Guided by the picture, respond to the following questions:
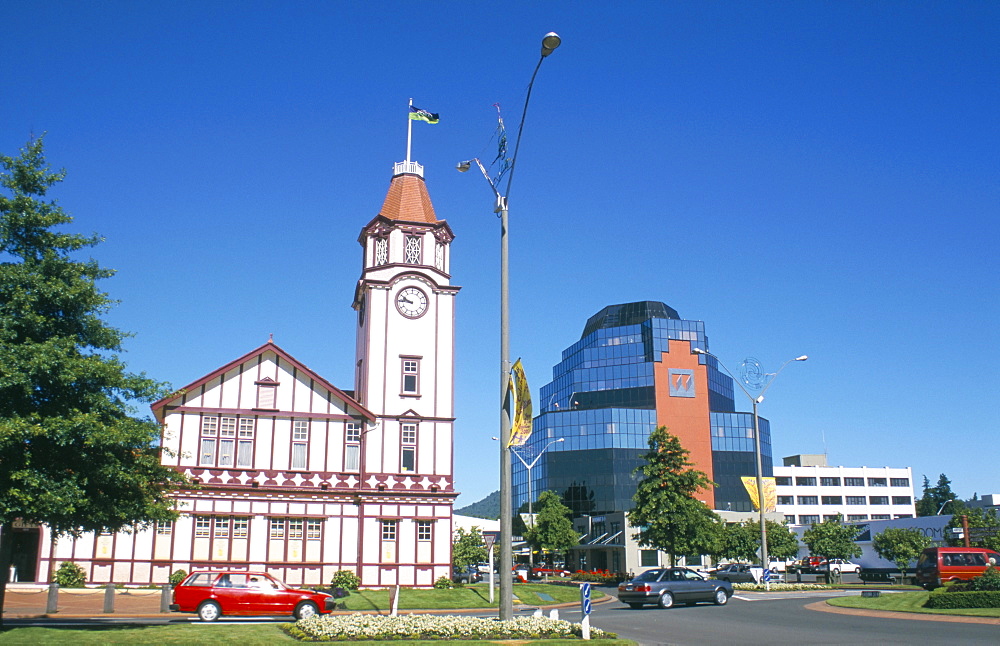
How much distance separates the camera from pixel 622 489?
10062cm

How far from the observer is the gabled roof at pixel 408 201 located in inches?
1785

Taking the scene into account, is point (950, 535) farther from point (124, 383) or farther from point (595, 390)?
point (595, 390)

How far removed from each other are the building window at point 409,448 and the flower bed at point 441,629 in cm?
2227

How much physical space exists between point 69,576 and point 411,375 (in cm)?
1793

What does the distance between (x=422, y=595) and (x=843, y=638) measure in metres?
17.9

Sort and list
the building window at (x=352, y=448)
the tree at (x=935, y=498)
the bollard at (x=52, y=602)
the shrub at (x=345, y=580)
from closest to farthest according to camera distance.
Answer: the bollard at (x=52, y=602) → the shrub at (x=345, y=580) → the building window at (x=352, y=448) → the tree at (x=935, y=498)

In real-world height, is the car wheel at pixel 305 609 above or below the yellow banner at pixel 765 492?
below

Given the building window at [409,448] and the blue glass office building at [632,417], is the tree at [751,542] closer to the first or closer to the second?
the blue glass office building at [632,417]

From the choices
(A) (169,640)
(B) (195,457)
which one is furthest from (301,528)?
(A) (169,640)

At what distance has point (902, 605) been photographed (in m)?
27.8

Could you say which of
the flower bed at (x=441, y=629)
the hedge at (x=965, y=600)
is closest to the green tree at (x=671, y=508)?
the hedge at (x=965, y=600)

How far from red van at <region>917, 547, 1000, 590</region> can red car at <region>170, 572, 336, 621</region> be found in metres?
25.2

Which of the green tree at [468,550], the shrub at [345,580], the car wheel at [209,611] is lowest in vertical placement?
the green tree at [468,550]

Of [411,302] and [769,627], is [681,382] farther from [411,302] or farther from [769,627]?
[769,627]
